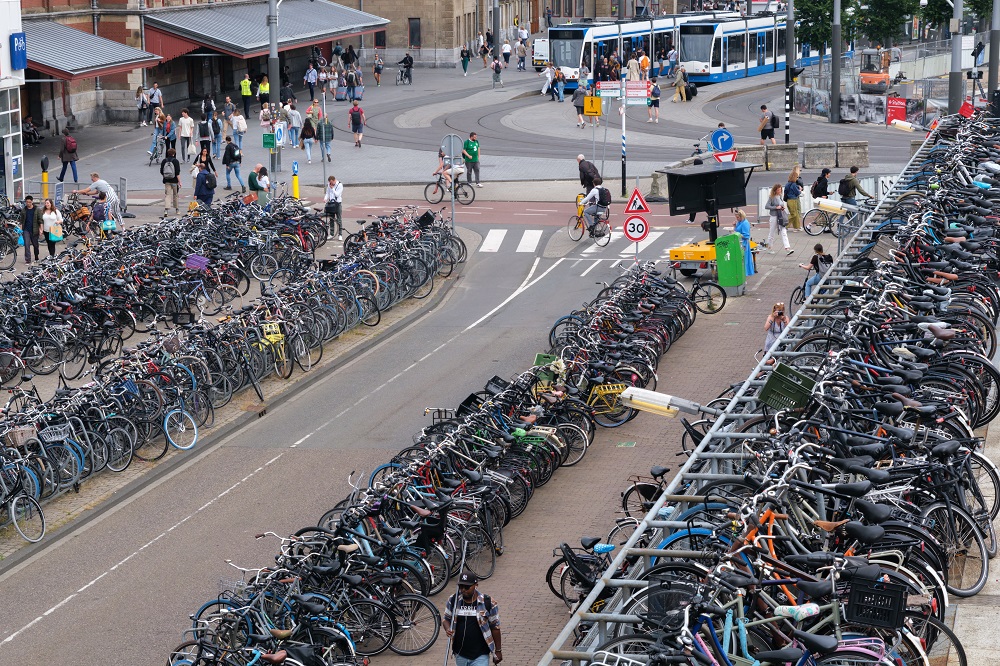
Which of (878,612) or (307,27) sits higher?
(307,27)

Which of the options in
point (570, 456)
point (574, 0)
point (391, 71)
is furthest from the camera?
point (574, 0)

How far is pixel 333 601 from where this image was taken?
12.4 meters

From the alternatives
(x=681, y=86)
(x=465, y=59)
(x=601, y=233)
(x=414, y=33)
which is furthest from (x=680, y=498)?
(x=414, y=33)

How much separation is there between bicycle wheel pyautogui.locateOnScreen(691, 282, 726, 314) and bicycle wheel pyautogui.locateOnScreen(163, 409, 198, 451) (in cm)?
941

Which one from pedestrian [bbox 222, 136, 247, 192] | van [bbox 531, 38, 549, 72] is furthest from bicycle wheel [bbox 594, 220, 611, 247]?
van [bbox 531, 38, 549, 72]

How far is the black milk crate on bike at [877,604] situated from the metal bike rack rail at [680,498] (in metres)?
1.20

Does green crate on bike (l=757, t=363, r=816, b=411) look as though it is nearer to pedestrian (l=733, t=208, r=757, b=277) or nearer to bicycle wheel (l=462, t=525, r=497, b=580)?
bicycle wheel (l=462, t=525, r=497, b=580)

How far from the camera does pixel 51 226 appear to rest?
93.3ft

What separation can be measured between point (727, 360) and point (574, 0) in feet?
270

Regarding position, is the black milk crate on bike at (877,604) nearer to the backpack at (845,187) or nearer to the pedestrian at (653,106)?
the backpack at (845,187)

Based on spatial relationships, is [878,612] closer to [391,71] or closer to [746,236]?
[746,236]

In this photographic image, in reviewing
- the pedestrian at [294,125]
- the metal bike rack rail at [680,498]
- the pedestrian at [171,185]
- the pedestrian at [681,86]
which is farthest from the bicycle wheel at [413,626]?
the pedestrian at [681,86]

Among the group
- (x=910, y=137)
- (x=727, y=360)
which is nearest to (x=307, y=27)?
(x=910, y=137)

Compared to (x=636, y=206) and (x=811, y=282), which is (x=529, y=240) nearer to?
(x=636, y=206)
